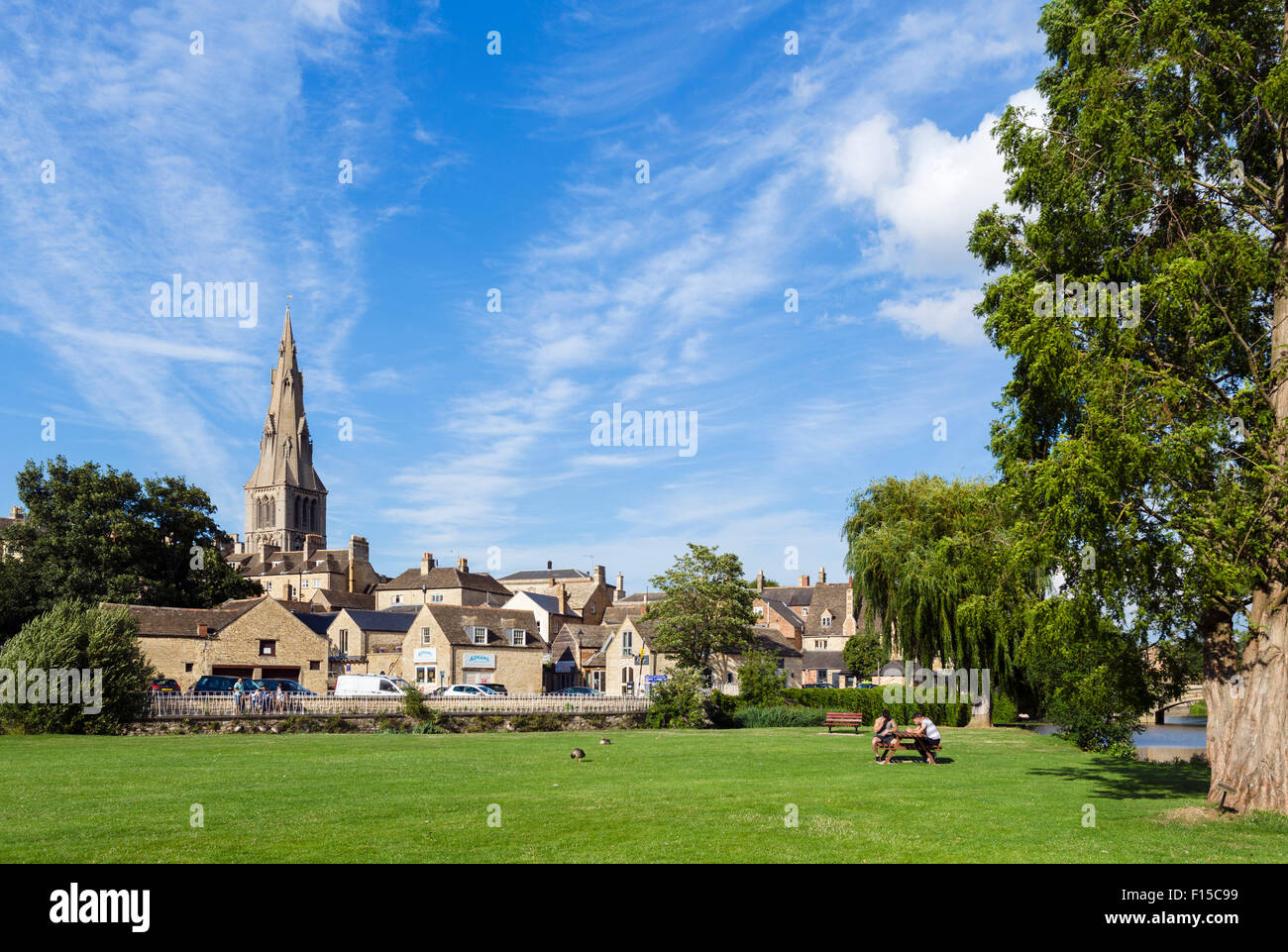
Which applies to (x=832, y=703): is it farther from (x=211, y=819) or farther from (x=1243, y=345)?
(x=211, y=819)

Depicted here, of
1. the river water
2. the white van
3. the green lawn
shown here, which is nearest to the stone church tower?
the white van

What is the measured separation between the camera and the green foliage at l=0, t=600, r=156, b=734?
107 feet

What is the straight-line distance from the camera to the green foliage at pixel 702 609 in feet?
206

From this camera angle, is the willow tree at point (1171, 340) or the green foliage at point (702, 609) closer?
the willow tree at point (1171, 340)

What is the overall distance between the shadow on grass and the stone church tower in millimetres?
155049

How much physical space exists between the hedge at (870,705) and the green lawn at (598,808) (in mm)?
16064

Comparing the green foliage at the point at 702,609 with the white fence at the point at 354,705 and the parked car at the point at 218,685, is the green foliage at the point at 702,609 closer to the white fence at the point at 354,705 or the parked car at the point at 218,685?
the white fence at the point at 354,705

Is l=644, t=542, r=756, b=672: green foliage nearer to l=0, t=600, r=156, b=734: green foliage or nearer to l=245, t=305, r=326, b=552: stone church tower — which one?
l=0, t=600, r=156, b=734: green foliage

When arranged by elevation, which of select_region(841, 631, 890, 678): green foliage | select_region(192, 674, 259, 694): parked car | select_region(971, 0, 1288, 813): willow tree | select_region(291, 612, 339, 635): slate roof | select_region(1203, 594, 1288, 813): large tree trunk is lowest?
select_region(841, 631, 890, 678): green foliage

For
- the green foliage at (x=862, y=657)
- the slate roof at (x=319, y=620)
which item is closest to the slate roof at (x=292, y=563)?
the slate roof at (x=319, y=620)

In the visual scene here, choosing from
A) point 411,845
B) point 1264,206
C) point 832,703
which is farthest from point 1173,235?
point 832,703

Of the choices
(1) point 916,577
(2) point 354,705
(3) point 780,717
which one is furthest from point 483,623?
(1) point 916,577
